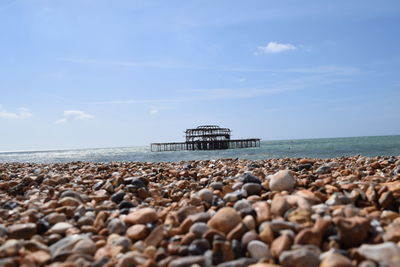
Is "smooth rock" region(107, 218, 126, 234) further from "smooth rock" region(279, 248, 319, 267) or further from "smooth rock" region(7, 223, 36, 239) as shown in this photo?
"smooth rock" region(279, 248, 319, 267)

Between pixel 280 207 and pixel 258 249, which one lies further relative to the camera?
pixel 280 207

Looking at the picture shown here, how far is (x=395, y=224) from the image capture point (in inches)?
85.7

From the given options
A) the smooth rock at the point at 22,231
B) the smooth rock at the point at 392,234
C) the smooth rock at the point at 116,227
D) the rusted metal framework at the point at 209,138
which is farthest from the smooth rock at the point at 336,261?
the rusted metal framework at the point at 209,138

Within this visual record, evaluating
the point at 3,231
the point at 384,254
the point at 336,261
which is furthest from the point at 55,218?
the point at 384,254

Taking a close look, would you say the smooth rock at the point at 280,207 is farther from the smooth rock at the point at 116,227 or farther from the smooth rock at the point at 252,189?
the smooth rock at the point at 116,227

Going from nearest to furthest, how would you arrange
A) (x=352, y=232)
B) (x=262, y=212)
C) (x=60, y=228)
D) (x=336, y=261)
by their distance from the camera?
1. (x=336, y=261)
2. (x=352, y=232)
3. (x=262, y=212)
4. (x=60, y=228)

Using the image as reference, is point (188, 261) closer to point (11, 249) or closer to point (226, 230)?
point (226, 230)

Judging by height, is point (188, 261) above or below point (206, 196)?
below

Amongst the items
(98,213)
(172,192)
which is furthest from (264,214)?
(172,192)

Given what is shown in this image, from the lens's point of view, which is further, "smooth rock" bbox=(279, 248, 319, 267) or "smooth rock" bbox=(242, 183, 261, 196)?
"smooth rock" bbox=(242, 183, 261, 196)

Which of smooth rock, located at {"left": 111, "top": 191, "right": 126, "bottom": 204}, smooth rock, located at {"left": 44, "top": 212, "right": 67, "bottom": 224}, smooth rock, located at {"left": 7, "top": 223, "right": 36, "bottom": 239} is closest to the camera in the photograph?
smooth rock, located at {"left": 7, "top": 223, "right": 36, "bottom": 239}

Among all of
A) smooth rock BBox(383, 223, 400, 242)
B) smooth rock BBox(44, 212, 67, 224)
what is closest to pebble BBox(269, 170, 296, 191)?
smooth rock BBox(383, 223, 400, 242)

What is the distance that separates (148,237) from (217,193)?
122cm

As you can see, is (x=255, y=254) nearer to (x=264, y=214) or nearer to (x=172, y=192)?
(x=264, y=214)
